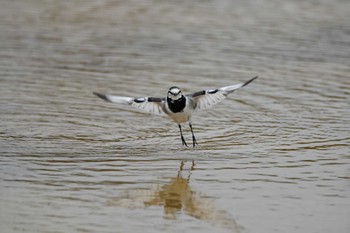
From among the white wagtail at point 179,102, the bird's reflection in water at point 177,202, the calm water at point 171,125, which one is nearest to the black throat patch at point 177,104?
the white wagtail at point 179,102

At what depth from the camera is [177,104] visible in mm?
9195

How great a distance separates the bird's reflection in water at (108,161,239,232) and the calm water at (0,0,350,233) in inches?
0.7

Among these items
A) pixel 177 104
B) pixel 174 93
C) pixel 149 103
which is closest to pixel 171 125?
pixel 149 103

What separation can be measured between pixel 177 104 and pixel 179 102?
1.2 inches

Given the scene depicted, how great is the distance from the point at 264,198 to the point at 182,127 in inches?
108

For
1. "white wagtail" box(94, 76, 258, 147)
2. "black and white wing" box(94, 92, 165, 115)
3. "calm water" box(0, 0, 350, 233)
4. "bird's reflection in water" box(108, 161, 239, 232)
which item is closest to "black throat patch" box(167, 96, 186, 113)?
"white wagtail" box(94, 76, 258, 147)

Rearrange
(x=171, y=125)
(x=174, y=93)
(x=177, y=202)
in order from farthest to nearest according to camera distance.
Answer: (x=171, y=125) < (x=174, y=93) < (x=177, y=202)

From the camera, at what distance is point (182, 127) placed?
34.5ft

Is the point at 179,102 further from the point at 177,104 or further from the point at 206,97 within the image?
the point at 206,97

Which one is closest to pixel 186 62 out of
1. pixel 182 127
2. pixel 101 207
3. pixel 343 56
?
pixel 343 56

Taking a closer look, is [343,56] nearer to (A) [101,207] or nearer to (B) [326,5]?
(B) [326,5]

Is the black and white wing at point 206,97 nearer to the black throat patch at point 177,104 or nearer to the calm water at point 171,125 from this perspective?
the black throat patch at point 177,104

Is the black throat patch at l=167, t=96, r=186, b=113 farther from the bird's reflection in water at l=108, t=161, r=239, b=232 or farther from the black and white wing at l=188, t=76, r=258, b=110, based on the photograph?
the bird's reflection in water at l=108, t=161, r=239, b=232

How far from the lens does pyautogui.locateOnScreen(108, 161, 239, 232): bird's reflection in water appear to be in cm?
744
